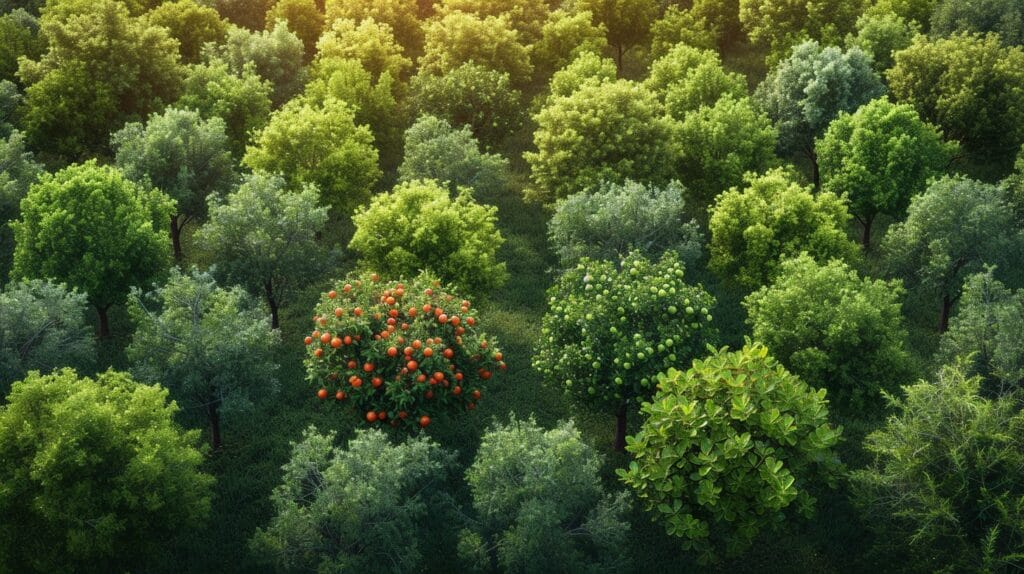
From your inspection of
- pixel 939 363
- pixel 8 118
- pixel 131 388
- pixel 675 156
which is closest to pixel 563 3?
pixel 675 156

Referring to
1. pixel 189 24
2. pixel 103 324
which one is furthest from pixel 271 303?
pixel 189 24

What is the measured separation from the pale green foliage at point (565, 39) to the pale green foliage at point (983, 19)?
20708 mm

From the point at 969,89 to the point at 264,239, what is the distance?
119ft

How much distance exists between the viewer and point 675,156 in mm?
49156

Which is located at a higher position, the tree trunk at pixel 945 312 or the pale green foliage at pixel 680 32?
the pale green foliage at pixel 680 32

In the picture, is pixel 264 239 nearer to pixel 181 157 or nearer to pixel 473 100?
pixel 181 157

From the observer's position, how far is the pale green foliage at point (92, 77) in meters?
53.4

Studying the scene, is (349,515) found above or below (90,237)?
below

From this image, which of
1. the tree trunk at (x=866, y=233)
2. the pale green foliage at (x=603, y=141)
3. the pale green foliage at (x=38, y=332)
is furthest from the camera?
the tree trunk at (x=866, y=233)

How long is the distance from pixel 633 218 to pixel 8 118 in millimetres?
37046

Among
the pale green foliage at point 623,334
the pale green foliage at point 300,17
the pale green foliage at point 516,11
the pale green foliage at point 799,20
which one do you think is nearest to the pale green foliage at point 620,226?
the pale green foliage at point 623,334

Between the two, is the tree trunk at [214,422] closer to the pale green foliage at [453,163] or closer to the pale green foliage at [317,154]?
the pale green foliage at [317,154]

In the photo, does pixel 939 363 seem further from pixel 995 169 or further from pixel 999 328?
pixel 995 169

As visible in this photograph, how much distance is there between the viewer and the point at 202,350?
33.3 metres
